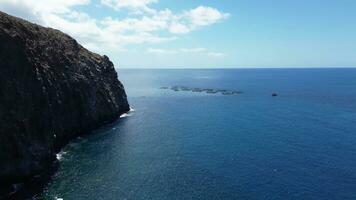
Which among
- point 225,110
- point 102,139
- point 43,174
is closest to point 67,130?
point 102,139

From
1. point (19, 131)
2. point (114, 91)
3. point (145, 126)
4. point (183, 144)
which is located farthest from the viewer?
point (114, 91)

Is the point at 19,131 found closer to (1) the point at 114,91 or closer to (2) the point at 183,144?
(2) the point at 183,144

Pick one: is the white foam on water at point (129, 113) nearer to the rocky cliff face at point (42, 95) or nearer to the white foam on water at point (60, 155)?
the rocky cliff face at point (42, 95)

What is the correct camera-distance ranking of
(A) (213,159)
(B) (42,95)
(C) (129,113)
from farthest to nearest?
(C) (129,113), (A) (213,159), (B) (42,95)

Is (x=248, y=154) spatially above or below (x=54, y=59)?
below

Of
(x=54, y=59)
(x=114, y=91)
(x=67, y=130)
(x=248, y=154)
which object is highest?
(x=54, y=59)

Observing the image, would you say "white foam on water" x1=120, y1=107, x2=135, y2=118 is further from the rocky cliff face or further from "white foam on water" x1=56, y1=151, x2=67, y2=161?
"white foam on water" x1=56, y1=151, x2=67, y2=161

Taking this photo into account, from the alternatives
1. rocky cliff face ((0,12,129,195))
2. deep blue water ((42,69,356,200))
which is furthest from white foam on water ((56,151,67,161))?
rocky cliff face ((0,12,129,195))

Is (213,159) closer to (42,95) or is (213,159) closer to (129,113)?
(42,95)

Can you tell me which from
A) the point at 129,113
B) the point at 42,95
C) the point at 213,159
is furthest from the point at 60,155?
the point at 129,113
